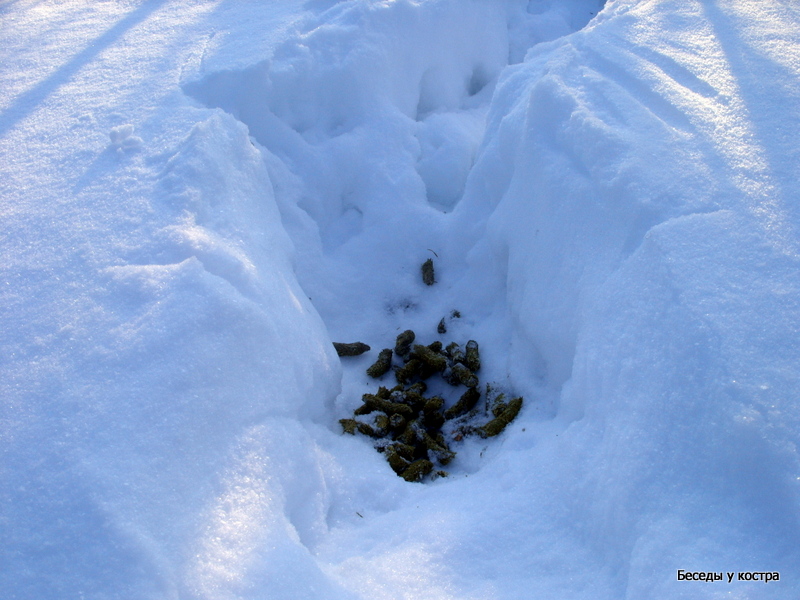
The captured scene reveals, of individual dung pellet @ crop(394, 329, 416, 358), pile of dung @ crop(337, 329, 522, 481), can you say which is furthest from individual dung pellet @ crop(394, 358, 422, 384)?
individual dung pellet @ crop(394, 329, 416, 358)

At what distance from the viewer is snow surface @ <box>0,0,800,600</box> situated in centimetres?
191

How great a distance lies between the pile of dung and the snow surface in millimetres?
116

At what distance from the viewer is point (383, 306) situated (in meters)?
4.00

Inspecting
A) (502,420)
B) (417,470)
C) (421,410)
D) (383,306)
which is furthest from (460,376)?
(383,306)

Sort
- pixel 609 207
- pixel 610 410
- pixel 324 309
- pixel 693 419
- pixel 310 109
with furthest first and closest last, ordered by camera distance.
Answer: pixel 310 109 → pixel 324 309 → pixel 609 207 → pixel 610 410 → pixel 693 419

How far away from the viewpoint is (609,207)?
111 inches

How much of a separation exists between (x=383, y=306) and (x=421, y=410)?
0.88 metres

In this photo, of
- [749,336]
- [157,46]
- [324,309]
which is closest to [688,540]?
[749,336]

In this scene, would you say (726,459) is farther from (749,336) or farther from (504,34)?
(504,34)

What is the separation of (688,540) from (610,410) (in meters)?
0.58

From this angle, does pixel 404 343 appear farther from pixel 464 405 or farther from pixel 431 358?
pixel 464 405

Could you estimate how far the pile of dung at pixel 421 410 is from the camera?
3.07 meters

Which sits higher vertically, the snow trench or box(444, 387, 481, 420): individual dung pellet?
the snow trench

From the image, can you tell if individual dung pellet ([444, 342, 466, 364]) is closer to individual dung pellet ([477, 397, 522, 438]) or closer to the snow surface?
the snow surface
